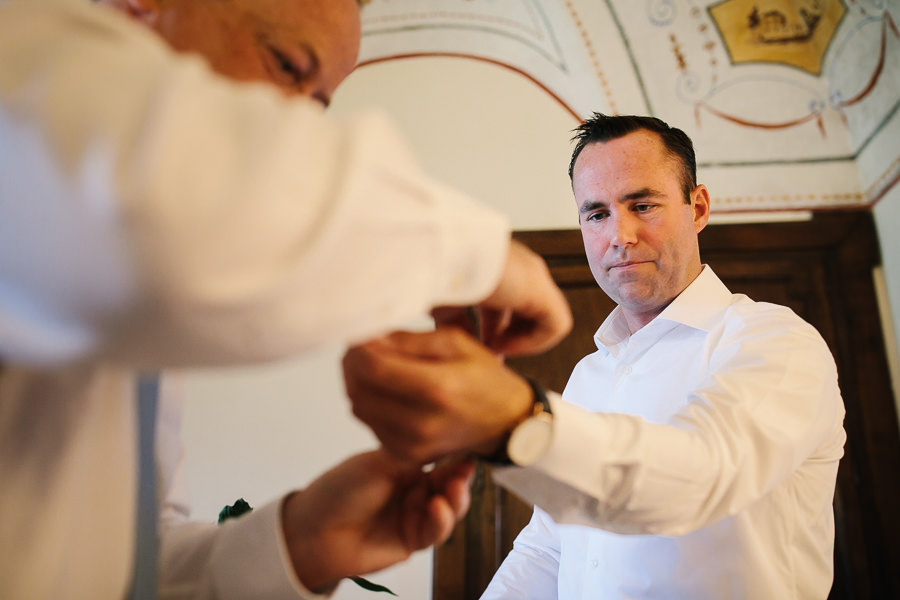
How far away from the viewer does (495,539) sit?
2561 millimetres

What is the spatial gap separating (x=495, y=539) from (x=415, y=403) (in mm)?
2251

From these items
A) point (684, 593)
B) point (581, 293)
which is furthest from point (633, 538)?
point (581, 293)

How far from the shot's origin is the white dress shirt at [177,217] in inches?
12.6

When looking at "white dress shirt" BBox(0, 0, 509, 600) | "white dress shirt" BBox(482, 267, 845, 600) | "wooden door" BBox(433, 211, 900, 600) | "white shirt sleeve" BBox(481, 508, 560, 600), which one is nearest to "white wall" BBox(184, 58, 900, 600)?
"wooden door" BBox(433, 211, 900, 600)

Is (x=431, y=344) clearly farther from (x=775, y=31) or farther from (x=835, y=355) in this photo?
(x=775, y=31)

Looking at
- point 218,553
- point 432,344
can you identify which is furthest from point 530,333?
point 218,553

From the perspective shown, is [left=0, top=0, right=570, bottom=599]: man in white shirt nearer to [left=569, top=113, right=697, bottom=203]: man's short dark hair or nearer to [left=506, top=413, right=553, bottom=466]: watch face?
[left=506, top=413, right=553, bottom=466]: watch face

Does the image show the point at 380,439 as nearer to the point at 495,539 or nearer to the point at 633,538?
the point at 633,538

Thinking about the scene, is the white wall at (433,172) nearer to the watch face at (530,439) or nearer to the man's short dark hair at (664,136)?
the man's short dark hair at (664,136)

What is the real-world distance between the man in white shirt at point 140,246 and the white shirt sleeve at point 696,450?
32 cm

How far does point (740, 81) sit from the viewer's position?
2.95 meters

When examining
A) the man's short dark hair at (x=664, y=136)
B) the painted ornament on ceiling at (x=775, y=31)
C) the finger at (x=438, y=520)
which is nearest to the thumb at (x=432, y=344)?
the finger at (x=438, y=520)

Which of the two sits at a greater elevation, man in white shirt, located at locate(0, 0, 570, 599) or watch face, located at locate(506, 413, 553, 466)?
man in white shirt, located at locate(0, 0, 570, 599)

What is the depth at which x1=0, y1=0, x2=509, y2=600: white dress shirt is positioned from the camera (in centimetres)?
32
